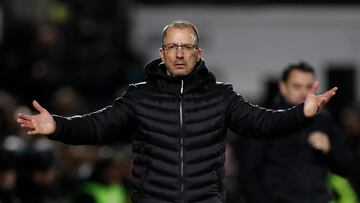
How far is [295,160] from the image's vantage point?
30.3ft

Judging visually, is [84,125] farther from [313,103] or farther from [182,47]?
[313,103]

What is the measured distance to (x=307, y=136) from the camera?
9.34 metres

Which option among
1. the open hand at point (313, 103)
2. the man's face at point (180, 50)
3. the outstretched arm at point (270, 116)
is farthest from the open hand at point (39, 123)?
the open hand at point (313, 103)

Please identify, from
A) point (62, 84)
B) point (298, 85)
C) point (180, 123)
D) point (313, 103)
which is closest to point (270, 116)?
point (313, 103)

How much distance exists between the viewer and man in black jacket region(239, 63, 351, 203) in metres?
9.15

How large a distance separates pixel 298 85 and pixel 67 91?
7160 millimetres

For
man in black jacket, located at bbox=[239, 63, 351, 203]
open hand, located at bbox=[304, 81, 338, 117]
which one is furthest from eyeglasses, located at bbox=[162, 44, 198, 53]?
man in black jacket, located at bbox=[239, 63, 351, 203]

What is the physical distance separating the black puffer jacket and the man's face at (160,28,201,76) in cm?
5

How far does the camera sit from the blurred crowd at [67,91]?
11.5 metres

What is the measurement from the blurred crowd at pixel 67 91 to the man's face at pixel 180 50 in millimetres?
2313

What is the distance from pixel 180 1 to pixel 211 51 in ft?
3.56

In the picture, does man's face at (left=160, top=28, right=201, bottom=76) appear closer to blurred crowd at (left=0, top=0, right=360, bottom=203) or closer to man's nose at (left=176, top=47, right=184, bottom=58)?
man's nose at (left=176, top=47, right=184, bottom=58)

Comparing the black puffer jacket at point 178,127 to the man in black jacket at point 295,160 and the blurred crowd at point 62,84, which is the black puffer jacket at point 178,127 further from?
the blurred crowd at point 62,84

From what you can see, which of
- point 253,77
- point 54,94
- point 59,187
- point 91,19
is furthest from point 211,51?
point 59,187
